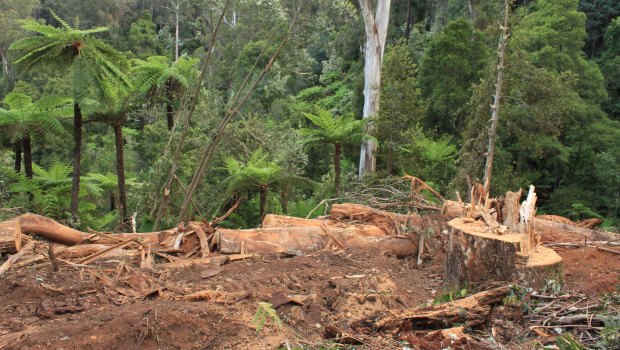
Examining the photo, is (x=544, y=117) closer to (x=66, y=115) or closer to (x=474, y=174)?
(x=474, y=174)

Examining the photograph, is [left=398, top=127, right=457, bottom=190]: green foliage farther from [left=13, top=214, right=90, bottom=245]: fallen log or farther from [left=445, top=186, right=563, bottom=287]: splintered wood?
[left=13, top=214, right=90, bottom=245]: fallen log

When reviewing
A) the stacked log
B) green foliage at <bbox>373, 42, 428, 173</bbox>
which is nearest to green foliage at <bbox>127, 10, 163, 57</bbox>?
green foliage at <bbox>373, 42, 428, 173</bbox>

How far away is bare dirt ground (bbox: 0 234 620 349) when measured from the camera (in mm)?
3795

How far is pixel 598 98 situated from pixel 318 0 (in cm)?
1354

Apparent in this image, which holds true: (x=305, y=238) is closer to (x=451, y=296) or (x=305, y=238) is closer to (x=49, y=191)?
(x=451, y=296)

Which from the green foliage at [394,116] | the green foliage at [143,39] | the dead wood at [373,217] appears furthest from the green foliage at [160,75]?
the green foliage at [143,39]

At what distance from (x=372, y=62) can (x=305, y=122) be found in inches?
383

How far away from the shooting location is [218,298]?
464 centimetres

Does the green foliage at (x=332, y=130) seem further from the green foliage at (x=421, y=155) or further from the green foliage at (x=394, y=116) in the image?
the green foliage at (x=421, y=155)

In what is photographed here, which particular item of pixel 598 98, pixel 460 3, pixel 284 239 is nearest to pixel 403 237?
pixel 284 239

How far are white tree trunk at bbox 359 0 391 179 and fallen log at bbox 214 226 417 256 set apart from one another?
7876mm

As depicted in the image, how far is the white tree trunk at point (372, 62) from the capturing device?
1462cm

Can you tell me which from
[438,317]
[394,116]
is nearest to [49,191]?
[394,116]

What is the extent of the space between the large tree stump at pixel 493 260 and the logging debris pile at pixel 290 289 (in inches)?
5.5
